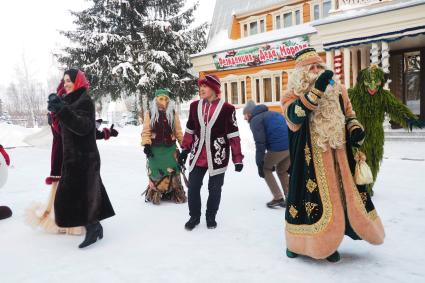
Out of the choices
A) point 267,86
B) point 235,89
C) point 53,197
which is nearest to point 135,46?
point 235,89

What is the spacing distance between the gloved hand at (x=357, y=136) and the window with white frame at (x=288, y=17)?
596 inches

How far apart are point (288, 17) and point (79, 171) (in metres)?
15.9

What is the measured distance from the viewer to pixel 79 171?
12.4 feet

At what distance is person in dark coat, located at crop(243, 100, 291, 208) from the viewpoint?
16.5ft

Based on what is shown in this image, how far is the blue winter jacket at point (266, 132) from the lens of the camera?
502cm

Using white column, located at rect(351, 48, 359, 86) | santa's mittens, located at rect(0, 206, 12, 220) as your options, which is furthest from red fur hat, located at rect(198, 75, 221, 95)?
white column, located at rect(351, 48, 359, 86)

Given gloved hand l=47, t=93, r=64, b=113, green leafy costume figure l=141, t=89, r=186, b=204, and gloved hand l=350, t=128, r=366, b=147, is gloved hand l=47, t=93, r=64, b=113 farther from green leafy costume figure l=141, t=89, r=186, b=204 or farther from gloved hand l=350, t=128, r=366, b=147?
gloved hand l=350, t=128, r=366, b=147

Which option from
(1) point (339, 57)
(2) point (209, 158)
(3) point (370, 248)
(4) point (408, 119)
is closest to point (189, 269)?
(2) point (209, 158)

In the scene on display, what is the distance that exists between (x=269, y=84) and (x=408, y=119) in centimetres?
1323

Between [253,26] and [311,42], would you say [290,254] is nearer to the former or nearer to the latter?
[311,42]

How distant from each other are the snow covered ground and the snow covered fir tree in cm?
1390

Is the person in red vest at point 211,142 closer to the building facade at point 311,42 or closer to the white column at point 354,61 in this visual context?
the building facade at point 311,42

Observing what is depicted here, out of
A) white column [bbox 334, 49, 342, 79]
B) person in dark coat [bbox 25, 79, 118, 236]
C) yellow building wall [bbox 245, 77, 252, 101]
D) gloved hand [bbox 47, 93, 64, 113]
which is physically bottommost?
person in dark coat [bbox 25, 79, 118, 236]

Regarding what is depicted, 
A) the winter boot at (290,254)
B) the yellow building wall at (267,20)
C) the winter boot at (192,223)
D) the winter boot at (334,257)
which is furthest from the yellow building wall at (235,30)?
the winter boot at (334,257)
